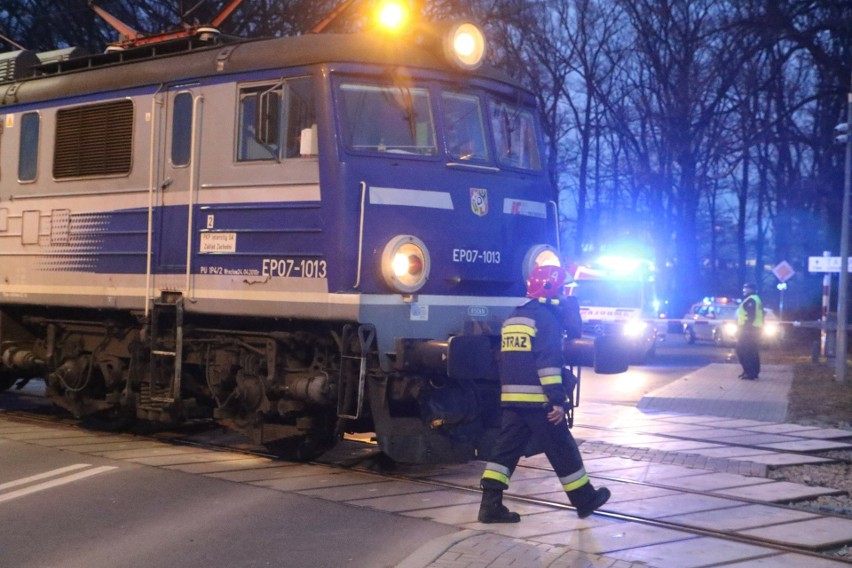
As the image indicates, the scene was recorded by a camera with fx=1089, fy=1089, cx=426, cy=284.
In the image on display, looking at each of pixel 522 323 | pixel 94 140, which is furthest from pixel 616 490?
pixel 94 140

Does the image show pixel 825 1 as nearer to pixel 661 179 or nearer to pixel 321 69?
pixel 661 179

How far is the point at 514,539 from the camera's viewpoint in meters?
7.49

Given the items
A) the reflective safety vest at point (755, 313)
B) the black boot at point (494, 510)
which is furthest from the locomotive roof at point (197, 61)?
the reflective safety vest at point (755, 313)

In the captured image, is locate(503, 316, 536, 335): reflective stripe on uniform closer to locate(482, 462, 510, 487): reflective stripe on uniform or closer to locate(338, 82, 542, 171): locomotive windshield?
locate(482, 462, 510, 487): reflective stripe on uniform

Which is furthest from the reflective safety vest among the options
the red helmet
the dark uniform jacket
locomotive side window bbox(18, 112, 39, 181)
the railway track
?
the dark uniform jacket

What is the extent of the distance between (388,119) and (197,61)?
2327mm

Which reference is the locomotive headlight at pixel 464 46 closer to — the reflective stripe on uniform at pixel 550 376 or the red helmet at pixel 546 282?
the red helmet at pixel 546 282

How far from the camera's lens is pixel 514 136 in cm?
1049

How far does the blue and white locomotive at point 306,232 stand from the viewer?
934cm

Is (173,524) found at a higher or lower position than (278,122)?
lower

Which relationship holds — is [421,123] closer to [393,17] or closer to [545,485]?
[393,17]

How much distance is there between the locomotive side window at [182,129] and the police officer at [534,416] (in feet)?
14.0

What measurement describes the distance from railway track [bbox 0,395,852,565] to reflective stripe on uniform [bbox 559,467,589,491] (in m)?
0.52

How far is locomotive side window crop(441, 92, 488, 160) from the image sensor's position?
32.4ft
